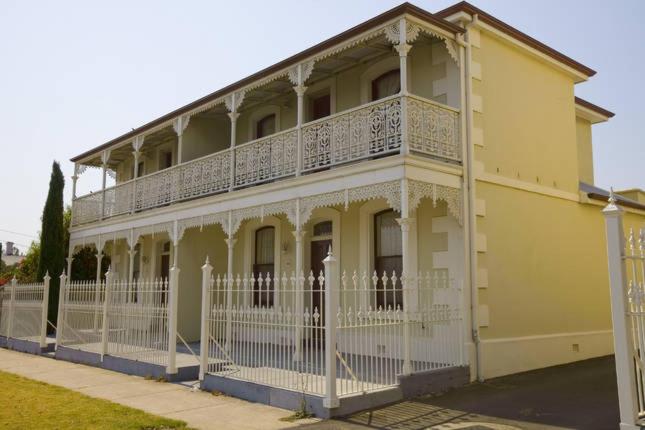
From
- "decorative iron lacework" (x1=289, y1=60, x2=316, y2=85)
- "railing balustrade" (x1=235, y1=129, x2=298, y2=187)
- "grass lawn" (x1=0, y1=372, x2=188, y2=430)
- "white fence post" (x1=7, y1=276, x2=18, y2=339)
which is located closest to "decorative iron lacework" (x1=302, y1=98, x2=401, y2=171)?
"railing balustrade" (x1=235, y1=129, x2=298, y2=187)

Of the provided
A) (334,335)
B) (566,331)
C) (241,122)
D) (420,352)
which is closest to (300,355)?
(334,335)

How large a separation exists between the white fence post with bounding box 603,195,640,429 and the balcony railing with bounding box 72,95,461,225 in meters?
4.80

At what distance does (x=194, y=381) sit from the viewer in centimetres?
1077

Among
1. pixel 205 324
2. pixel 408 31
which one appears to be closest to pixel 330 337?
pixel 205 324

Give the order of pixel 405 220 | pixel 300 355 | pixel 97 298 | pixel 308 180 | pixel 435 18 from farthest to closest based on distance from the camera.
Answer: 1. pixel 97 298
2. pixel 308 180
3. pixel 435 18
4. pixel 405 220
5. pixel 300 355

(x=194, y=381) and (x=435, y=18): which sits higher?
(x=435, y=18)

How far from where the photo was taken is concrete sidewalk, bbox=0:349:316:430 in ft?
25.2

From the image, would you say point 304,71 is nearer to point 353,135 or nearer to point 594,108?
point 353,135

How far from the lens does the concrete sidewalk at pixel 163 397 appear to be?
7676 mm

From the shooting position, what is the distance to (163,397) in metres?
9.33

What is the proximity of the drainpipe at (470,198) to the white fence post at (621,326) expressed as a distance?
5.03 meters

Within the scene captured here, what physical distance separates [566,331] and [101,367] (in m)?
10.4

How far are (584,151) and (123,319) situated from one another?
1346 cm

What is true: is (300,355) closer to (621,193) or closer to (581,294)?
(581,294)
